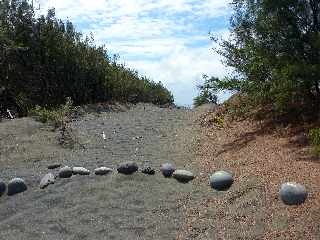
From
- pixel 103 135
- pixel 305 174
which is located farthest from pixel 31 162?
pixel 305 174

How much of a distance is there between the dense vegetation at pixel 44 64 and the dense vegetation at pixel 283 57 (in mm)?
10429

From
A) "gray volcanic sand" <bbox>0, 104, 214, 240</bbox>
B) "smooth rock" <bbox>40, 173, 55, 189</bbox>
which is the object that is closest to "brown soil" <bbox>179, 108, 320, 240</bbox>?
"gray volcanic sand" <bbox>0, 104, 214, 240</bbox>

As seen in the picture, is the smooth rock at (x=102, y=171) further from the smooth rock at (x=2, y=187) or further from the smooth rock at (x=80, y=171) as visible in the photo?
Answer: the smooth rock at (x=2, y=187)

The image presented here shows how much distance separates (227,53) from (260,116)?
6.33 ft

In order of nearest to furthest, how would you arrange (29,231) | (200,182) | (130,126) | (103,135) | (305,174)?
(29,231) < (305,174) < (200,182) < (103,135) < (130,126)

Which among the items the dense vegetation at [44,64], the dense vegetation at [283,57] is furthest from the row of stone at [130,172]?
the dense vegetation at [44,64]

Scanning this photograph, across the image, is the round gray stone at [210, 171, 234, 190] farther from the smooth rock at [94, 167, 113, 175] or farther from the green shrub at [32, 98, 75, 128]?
the green shrub at [32, 98, 75, 128]

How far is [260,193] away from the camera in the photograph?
22.1 feet

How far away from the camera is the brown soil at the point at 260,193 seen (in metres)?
5.82

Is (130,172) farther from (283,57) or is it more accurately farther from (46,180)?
(283,57)

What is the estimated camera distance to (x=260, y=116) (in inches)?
481

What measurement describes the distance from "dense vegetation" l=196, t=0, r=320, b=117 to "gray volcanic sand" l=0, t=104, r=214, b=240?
1991 millimetres

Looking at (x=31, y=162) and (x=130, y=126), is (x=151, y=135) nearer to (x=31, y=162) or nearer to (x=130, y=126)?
(x=130, y=126)

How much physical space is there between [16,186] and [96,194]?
1509 millimetres
